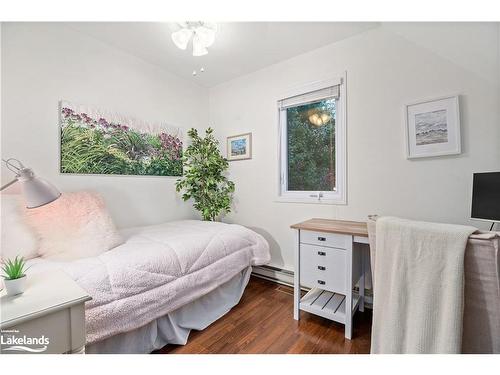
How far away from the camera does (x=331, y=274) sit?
1.55 m

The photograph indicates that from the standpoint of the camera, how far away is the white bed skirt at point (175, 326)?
1202 millimetres

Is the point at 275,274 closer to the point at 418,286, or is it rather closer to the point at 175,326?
the point at 175,326

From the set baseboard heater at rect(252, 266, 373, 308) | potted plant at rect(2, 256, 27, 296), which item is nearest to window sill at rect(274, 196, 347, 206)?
baseboard heater at rect(252, 266, 373, 308)

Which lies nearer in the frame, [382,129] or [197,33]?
[197,33]

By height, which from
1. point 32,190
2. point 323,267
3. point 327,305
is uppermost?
point 32,190

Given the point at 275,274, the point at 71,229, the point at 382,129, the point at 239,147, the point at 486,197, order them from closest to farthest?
the point at 486,197 → the point at 71,229 → the point at 382,129 → the point at 275,274 → the point at 239,147

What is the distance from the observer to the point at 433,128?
157 centimetres

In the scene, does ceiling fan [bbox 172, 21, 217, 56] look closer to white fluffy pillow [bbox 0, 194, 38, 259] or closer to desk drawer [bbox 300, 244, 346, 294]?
white fluffy pillow [bbox 0, 194, 38, 259]

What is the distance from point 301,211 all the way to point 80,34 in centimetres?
264

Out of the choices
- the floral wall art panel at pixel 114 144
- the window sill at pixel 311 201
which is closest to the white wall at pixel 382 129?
the window sill at pixel 311 201

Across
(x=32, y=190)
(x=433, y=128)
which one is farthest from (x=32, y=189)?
(x=433, y=128)

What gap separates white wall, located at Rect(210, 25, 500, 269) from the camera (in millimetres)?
1457

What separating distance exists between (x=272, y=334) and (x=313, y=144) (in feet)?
5.83
